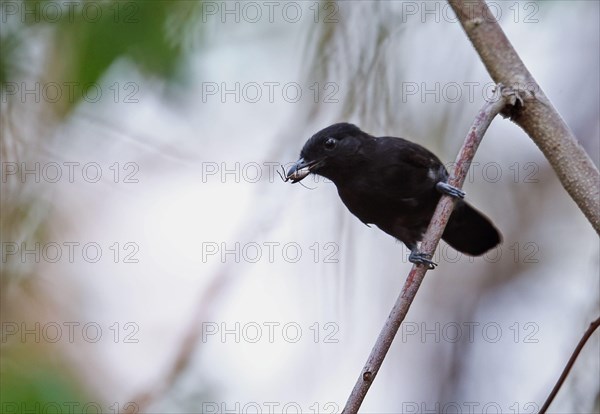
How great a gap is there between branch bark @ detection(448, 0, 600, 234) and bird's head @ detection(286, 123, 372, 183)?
1.35 meters

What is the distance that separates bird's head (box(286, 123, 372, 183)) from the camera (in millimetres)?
4016

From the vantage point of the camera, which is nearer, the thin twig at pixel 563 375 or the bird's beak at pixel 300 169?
the thin twig at pixel 563 375

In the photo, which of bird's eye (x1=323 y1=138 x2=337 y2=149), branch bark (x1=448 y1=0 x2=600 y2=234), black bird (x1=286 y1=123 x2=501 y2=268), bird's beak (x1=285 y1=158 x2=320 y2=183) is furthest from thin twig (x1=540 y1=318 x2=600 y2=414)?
bird's eye (x1=323 y1=138 x2=337 y2=149)

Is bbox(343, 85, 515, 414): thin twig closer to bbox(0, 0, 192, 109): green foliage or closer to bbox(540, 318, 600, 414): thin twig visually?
bbox(540, 318, 600, 414): thin twig

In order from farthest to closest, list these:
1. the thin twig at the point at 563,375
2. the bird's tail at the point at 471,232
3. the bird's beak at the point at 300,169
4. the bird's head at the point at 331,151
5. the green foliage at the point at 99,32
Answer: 1. the bird's tail at the point at 471,232
2. the bird's head at the point at 331,151
3. the bird's beak at the point at 300,169
4. the green foliage at the point at 99,32
5. the thin twig at the point at 563,375

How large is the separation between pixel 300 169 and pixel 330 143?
0.21 metres

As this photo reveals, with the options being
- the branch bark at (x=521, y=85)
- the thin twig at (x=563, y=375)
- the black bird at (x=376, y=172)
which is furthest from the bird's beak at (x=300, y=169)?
the thin twig at (x=563, y=375)

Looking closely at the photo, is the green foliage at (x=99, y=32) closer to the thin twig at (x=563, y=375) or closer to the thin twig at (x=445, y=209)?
the thin twig at (x=445, y=209)

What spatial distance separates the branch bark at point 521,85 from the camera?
2652 millimetres

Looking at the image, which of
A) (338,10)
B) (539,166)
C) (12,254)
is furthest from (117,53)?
(539,166)

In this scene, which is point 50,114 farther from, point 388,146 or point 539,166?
point 539,166

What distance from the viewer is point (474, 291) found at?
250 inches

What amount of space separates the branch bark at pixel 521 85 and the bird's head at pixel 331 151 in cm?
135

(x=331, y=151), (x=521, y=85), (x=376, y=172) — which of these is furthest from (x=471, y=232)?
(x=521, y=85)
